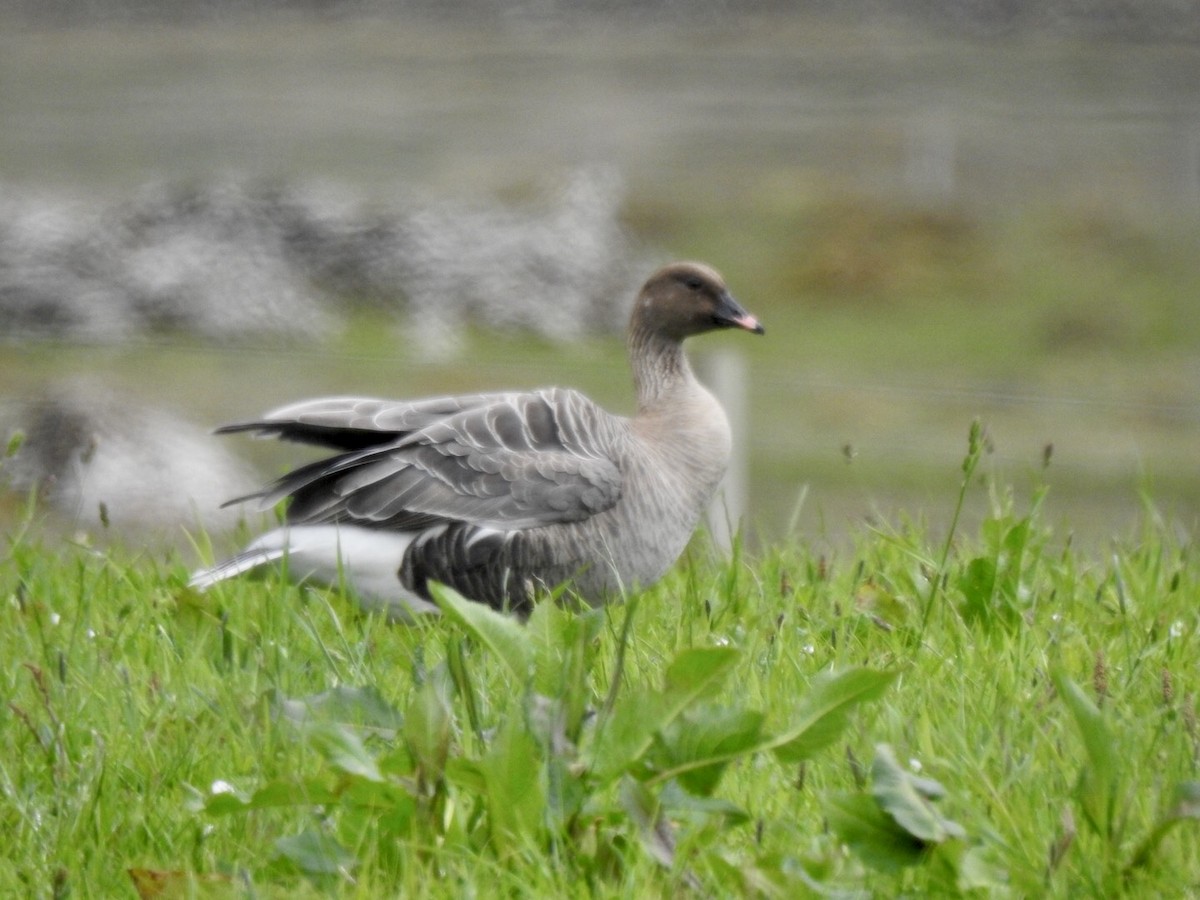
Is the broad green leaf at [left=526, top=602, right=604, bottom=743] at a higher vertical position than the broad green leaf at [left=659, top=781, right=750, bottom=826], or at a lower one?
higher

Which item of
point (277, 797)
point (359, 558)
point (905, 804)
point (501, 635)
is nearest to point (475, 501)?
point (359, 558)

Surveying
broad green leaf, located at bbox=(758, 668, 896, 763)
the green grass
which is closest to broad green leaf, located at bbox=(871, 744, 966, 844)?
the green grass

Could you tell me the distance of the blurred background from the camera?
30.6ft

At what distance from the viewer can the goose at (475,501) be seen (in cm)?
439

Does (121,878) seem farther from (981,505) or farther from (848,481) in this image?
(848,481)

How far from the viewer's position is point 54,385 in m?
9.78

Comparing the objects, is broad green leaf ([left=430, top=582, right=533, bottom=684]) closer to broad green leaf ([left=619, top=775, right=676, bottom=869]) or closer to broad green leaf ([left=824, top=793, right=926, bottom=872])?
broad green leaf ([left=619, top=775, right=676, bottom=869])

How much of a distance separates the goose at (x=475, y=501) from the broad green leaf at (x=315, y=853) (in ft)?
6.96

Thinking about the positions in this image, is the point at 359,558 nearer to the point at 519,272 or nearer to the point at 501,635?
the point at 501,635

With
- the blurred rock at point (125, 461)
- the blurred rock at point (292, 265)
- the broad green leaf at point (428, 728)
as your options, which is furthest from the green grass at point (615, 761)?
the blurred rock at point (292, 265)

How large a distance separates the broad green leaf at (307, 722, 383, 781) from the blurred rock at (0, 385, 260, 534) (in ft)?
16.9

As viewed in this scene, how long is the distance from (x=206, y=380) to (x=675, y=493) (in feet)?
17.4

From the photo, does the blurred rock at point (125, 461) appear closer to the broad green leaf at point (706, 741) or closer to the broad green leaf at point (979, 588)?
the broad green leaf at point (979, 588)

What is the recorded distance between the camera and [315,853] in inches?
83.8
